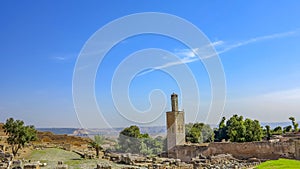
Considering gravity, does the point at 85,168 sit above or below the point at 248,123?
below

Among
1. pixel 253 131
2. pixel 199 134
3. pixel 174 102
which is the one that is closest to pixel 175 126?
pixel 174 102

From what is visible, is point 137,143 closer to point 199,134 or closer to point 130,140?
point 130,140

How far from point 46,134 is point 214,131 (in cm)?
3718

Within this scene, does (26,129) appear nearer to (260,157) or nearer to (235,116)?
(260,157)

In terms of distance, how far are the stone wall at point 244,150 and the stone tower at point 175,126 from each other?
2959mm

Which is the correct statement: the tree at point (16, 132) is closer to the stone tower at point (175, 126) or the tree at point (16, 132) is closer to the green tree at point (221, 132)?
the stone tower at point (175, 126)

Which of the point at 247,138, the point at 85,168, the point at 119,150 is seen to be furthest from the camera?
the point at 119,150

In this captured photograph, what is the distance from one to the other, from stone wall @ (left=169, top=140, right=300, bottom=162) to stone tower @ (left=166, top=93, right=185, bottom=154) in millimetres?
2959

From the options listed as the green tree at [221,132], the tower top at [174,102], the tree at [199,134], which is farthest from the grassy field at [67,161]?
the green tree at [221,132]

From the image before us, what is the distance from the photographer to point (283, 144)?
1340 inches

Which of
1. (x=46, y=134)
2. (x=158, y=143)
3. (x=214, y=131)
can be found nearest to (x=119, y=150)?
(x=158, y=143)

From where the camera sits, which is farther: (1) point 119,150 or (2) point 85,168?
(1) point 119,150

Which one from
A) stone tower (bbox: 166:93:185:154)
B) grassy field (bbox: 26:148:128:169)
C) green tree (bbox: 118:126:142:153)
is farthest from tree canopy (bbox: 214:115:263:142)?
grassy field (bbox: 26:148:128:169)

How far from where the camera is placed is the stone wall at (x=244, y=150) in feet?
110
